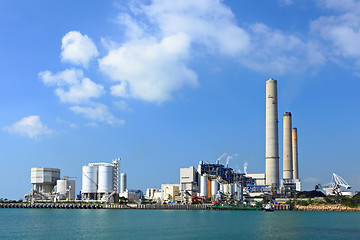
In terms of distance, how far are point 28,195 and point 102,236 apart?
422 ft

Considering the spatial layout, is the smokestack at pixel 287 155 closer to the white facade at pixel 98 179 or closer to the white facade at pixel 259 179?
the white facade at pixel 259 179

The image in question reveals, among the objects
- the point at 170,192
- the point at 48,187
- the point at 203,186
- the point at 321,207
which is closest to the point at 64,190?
the point at 48,187

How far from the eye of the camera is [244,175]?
198 meters

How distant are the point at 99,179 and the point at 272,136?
218 feet

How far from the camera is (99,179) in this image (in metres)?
172

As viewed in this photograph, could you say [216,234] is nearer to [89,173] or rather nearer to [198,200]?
[198,200]

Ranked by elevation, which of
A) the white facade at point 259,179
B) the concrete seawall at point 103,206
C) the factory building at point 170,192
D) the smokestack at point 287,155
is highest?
the smokestack at point 287,155

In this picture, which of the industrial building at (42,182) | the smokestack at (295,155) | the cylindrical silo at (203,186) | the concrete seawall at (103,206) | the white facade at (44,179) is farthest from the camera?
the smokestack at (295,155)

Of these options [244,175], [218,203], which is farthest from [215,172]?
[218,203]

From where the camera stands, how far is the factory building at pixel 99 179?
170 meters

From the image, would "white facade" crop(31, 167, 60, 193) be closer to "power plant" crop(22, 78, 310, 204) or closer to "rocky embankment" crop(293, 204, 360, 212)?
"power plant" crop(22, 78, 310, 204)

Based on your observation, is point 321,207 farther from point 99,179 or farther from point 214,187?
point 99,179

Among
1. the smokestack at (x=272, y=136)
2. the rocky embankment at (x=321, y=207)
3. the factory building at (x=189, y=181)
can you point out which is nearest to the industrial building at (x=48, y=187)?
the factory building at (x=189, y=181)

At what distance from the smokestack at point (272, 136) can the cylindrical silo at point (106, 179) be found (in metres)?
58.7
